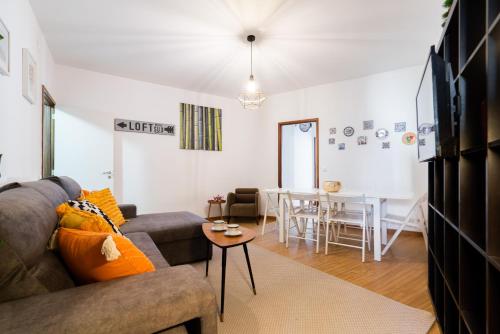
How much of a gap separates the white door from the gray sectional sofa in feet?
9.21

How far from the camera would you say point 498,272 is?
2.86 feet

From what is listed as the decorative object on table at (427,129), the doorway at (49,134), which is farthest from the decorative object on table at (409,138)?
the doorway at (49,134)

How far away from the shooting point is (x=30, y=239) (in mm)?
958

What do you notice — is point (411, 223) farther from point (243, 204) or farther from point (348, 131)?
point (243, 204)

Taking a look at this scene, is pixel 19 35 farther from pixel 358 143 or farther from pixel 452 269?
pixel 358 143

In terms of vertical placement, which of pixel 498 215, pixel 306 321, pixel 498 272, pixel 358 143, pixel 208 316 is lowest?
pixel 306 321

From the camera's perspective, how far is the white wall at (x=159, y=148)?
4.00 metres

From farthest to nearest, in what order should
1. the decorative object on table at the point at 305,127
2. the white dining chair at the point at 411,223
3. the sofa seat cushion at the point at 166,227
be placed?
the decorative object on table at the point at 305,127 → the white dining chair at the point at 411,223 → the sofa seat cushion at the point at 166,227

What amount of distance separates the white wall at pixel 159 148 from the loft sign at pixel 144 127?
8 centimetres

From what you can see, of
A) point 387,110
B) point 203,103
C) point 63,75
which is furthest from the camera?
point 203,103

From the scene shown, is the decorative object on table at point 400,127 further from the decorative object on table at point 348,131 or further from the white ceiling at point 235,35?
the white ceiling at point 235,35

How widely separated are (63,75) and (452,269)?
16.7 ft

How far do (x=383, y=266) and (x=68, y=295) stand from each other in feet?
9.51

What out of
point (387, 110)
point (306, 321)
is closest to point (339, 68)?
point (387, 110)
